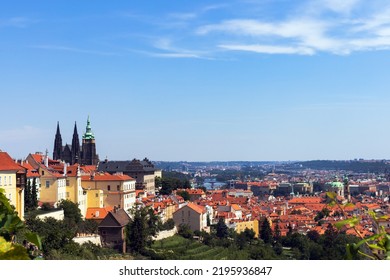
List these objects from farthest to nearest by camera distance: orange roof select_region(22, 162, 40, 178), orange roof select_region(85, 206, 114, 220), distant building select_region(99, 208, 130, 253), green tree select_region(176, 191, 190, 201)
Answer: green tree select_region(176, 191, 190, 201) < orange roof select_region(85, 206, 114, 220) < orange roof select_region(22, 162, 40, 178) < distant building select_region(99, 208, 130, 253)

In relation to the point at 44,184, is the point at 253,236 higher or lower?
lower

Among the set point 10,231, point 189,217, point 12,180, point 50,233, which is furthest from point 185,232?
point 10,231

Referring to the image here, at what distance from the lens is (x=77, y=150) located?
88.8 ft

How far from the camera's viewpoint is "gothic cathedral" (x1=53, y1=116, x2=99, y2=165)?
27109 millimetres

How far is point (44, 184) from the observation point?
1505 cm

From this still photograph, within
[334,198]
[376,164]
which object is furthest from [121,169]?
[376,164]

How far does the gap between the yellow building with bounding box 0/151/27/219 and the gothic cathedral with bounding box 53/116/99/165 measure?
15.5m

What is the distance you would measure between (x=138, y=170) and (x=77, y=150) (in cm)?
273

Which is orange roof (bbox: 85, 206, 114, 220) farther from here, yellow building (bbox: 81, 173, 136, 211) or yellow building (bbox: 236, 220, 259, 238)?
yellow building (bbox: 236, 220, 259, 238)

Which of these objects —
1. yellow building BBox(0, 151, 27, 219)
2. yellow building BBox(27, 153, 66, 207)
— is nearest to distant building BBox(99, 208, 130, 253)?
yellow building BBox(27, 153, 66, 207)

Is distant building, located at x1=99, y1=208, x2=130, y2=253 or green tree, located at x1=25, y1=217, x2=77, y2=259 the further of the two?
distant building, located at x1=99, y1=208, x2=130, y2=253

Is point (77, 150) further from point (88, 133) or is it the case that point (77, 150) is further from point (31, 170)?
point (31, 170)
